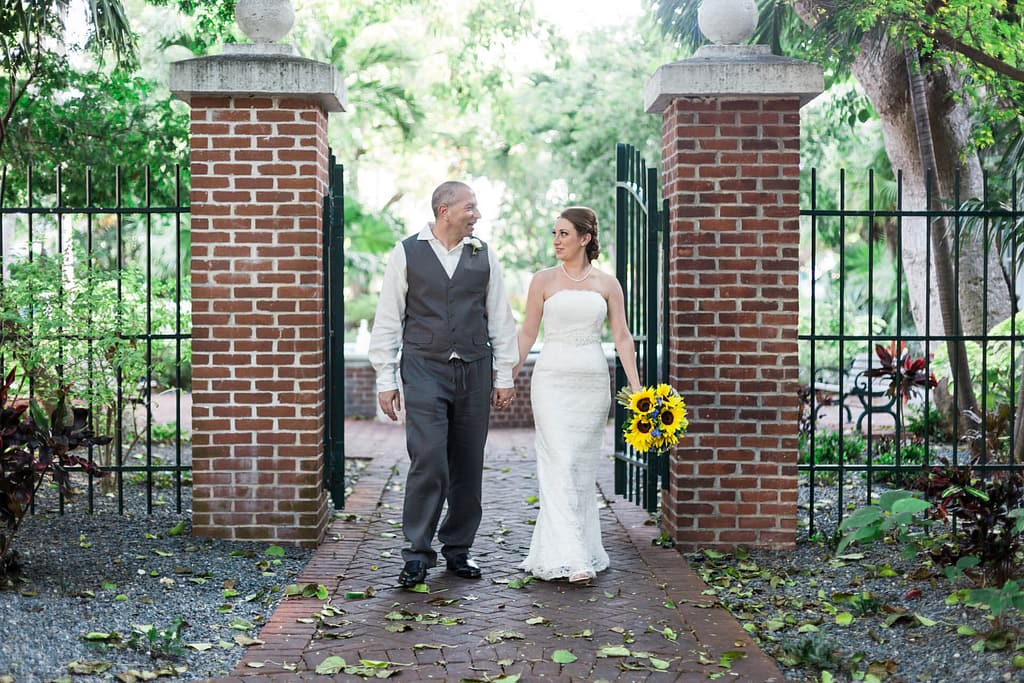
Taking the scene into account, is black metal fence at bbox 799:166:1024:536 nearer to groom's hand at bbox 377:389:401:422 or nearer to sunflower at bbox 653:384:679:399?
sunflower at bbox 653:384:679:399

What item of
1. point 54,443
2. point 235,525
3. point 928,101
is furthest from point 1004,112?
point 54,443

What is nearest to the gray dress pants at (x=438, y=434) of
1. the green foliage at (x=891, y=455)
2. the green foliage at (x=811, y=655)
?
the green foliage at (x=811, y=655)

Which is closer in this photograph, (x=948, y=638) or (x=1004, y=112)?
(x=948, y=638)

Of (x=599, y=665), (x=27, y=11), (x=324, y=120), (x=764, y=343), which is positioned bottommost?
(x=599, y=665)

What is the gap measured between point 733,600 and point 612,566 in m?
0.82

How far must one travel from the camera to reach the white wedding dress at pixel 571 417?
5.80 meters

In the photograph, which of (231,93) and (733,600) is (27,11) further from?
(733,600)

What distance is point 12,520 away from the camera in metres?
5.18

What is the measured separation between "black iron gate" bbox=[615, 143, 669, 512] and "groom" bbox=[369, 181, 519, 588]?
115cm

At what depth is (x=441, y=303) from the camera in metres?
5.57

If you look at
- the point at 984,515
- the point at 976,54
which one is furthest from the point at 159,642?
the point at 976,54

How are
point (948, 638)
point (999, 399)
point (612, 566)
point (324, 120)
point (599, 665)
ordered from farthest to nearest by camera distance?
point (999, 399), point (324, 120), point (612, 566), point (948, 638), point (599, 665)

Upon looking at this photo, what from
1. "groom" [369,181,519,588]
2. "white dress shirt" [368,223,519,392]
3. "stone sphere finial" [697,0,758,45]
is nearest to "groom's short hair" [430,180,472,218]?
"groom" [369,181,519,588]

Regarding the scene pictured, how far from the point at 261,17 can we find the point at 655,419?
307cm
